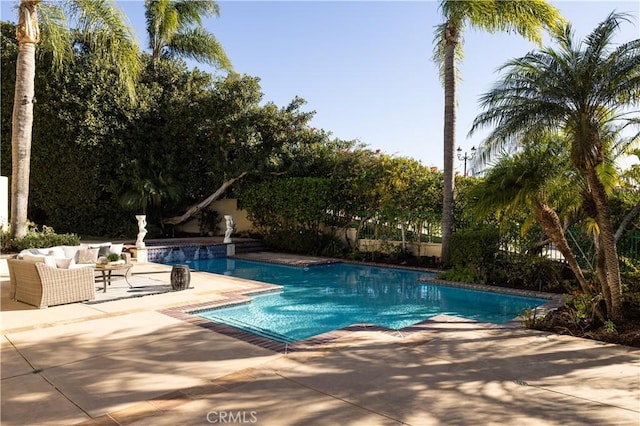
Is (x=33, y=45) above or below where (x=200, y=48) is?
below

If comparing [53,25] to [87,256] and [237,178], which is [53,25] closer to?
[87,256]

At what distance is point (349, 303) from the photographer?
9891 mm

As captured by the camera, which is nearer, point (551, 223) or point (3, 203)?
point (551, 223)

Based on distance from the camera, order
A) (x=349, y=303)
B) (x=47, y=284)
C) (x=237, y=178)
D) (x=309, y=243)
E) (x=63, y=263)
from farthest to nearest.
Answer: (x=237, y=178) → (x=309, y=243) → (x=349, y=303) → (x=63, y=263) → (x=47, y=284)

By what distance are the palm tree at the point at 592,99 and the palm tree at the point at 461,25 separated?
562 centimetres

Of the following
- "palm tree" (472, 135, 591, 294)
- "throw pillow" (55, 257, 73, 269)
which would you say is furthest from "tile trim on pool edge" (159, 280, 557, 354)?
"throw pillow" (55, 257, 73, 269)

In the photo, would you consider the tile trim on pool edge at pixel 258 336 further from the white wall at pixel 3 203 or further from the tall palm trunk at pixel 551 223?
the white wall at pixel 3 203

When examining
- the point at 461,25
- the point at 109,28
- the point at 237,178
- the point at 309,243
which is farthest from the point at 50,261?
the point at 237,178

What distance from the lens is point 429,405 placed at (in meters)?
3.97

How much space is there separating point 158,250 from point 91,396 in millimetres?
12724

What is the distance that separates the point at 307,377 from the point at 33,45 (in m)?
13.1

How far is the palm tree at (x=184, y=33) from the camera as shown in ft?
64.8

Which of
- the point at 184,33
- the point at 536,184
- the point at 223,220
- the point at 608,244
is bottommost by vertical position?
the point at 608,244

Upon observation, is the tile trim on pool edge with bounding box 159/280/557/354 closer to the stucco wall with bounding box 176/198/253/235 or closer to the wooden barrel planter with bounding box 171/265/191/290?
the wooden barrel planter with bounding box 171/265/191/290
